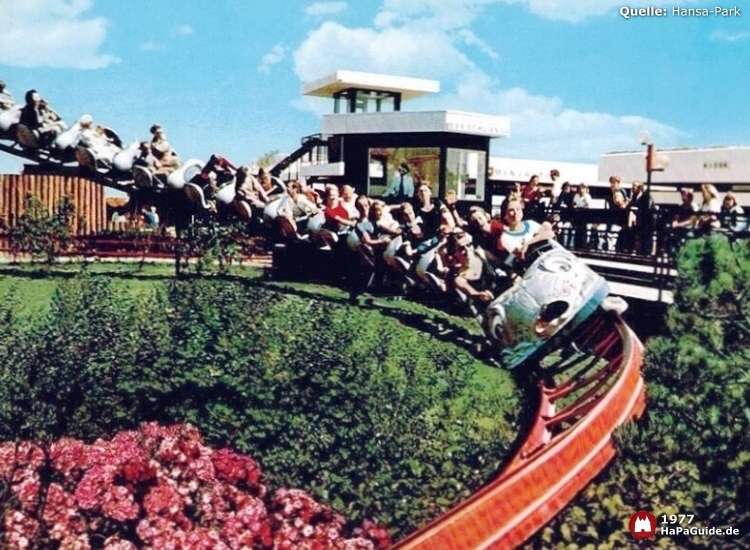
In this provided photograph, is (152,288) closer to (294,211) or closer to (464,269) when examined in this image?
(294,211)

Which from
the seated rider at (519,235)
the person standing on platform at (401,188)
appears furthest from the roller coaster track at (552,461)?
the person standing on platform at (401,188)

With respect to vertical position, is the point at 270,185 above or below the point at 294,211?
above

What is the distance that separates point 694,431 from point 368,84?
7.35ft

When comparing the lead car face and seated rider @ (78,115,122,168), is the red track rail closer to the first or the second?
the lead car face

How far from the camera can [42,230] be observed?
20.8 ft

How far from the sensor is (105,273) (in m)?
5.99

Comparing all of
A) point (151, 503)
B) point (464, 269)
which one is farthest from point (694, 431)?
point (151, 503)

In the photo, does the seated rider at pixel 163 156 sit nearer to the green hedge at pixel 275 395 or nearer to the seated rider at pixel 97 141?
the seated rider at pixel 97 141

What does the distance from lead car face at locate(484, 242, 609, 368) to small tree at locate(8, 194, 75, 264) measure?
3.21m

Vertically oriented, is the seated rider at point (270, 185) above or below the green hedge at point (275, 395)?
above

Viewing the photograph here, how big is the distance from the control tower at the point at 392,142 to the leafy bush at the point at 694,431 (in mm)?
1386

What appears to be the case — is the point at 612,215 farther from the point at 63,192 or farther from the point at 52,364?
the point at 63,192

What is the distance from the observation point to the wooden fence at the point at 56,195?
645 centimetres

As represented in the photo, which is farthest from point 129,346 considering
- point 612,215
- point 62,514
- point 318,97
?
point 612,215
